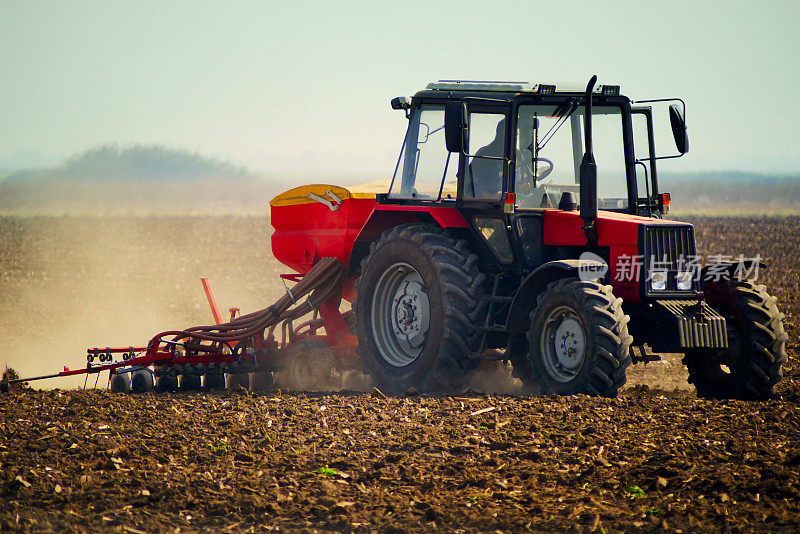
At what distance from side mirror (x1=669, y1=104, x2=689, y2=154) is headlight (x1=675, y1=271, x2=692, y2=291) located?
1271 millimetres

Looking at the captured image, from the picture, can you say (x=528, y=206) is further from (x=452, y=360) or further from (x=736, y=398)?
(x=736, y=398)

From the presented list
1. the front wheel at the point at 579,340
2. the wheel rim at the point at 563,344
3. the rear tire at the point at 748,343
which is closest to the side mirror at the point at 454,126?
the front wheel at the point at 579,340

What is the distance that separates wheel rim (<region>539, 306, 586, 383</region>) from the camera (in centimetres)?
830

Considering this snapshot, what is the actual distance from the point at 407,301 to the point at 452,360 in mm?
1166

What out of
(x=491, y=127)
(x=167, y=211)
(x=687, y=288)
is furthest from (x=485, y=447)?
(x=167, y=211)

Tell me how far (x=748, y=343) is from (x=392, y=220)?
12.9ft

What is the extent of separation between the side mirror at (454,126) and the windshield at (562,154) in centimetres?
72

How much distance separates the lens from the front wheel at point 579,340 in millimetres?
7914

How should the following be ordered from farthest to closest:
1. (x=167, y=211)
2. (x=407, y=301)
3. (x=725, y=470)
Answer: (x=167, y=211) < (x=407, y=301) < (x=725, y=470)

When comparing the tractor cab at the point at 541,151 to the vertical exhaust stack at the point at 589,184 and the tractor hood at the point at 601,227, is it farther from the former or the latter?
the vertical exhaust stack at the point at 589,184

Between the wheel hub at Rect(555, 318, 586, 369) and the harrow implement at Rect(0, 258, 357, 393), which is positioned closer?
the wheel hub at Rect(555, 318, 586, 369)

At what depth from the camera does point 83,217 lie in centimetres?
3438

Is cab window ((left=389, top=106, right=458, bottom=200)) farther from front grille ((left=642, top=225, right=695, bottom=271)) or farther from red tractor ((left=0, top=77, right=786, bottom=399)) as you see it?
front grille ((left=642, top=225, right=695, bottom=271))

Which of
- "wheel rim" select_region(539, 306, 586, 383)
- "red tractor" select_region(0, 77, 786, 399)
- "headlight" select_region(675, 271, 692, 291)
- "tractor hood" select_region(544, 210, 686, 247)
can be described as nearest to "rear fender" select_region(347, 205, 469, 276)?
"red tractor" select_region(0, 77, 786, 399)
